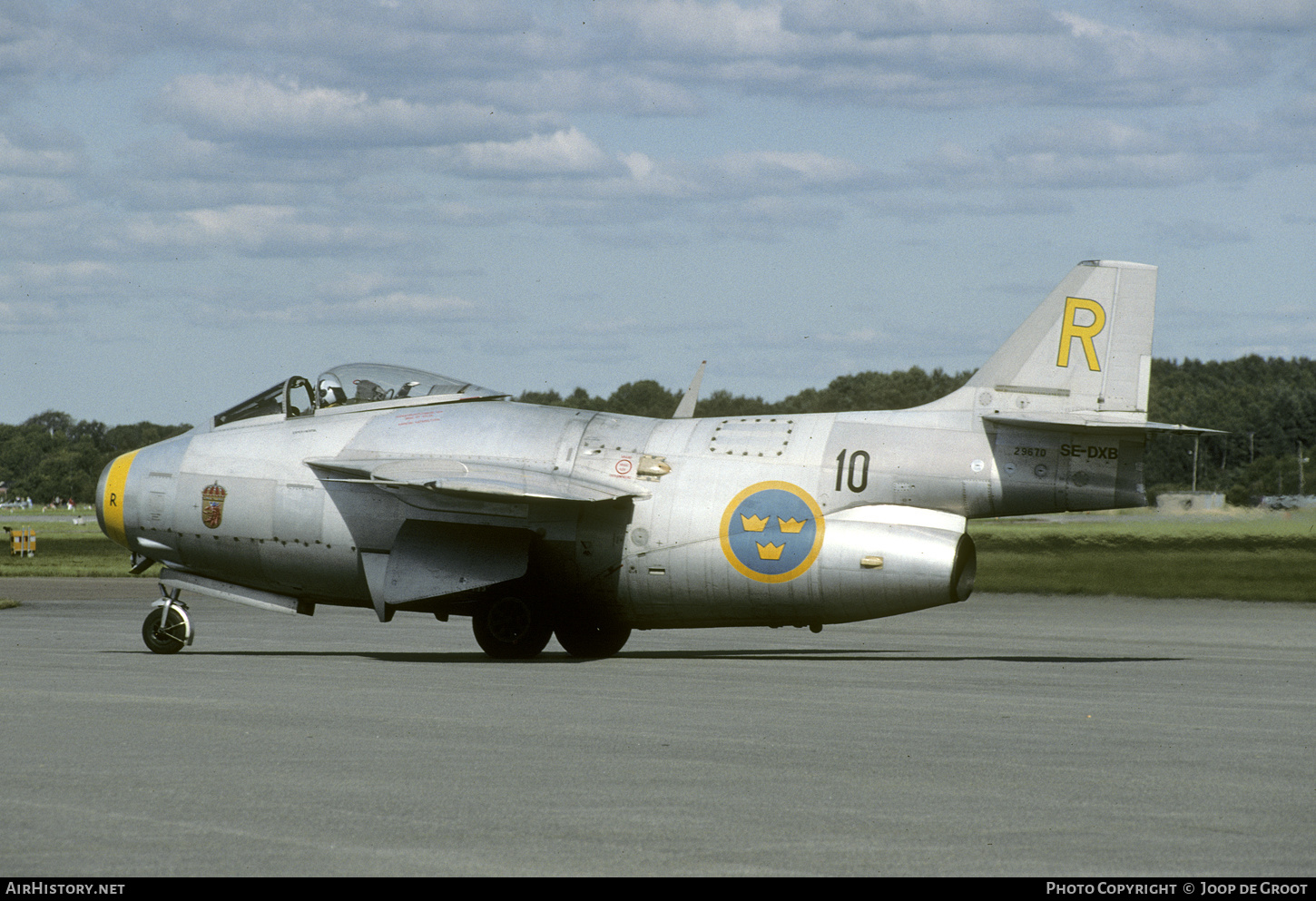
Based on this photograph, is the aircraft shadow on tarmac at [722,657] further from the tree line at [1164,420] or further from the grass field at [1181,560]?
the grass field at [1181,560]

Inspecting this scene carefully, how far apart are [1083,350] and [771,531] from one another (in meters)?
4.75

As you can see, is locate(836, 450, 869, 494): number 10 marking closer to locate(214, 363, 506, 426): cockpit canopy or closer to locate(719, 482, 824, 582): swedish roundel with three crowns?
locate(719, 482, 824, 582): swedish roundel with three crowns

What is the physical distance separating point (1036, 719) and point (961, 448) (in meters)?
6.47

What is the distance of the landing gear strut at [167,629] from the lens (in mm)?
21562

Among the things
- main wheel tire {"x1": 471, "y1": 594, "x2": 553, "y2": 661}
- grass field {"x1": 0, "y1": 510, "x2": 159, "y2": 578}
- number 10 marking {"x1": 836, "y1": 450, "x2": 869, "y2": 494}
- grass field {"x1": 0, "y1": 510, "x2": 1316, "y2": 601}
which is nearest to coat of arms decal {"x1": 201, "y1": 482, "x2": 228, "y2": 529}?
main wheel tire {"x1": 471, "y1": 594, "x2": 553, "y2": 661}

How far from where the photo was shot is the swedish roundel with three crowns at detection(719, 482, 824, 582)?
64.7 ft

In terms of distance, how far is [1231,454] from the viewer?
12481cm

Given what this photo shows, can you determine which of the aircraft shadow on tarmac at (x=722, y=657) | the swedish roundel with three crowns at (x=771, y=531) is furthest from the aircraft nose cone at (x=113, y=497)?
the swedish roundel with three crowns at (x=771, y=531)

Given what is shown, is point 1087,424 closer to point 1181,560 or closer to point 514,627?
point 514,627

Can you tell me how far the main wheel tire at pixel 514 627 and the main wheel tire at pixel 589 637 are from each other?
Answer: 69 cm

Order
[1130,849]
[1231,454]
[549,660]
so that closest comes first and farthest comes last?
[1130,849] < [549,660] < [1231,454]

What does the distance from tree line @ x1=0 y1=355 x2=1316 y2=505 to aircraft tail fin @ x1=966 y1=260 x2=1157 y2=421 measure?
7355 millimetres

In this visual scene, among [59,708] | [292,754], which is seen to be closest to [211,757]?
[292,754]
